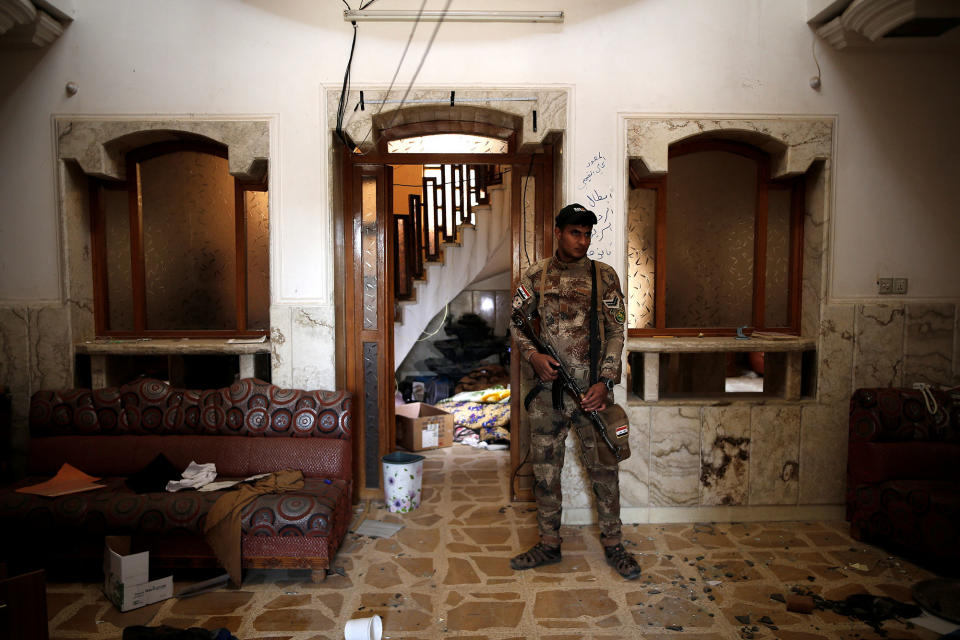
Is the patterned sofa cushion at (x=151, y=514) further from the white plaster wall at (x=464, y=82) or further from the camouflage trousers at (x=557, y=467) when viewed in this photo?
the white plaster wall at (x=464, y=82)

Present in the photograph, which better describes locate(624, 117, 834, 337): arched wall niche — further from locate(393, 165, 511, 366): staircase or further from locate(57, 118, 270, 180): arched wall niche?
locate(393, 165, 511, 366): staircase

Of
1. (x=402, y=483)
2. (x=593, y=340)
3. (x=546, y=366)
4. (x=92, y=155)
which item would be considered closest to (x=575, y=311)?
(x=593, y=340)

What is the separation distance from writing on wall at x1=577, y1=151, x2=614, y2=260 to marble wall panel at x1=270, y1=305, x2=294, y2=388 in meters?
2.50

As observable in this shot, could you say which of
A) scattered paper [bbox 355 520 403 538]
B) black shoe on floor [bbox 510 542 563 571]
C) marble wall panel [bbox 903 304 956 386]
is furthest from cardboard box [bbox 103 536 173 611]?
marble wall panel [bbox 903 304 956 386]

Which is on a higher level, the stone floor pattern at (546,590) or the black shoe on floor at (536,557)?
the black shoe on floor at (536,557)

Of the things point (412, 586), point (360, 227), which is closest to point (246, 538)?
point (412, 586)

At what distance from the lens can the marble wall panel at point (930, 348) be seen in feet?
14.6

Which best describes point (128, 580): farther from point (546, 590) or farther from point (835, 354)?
point (835, 354)

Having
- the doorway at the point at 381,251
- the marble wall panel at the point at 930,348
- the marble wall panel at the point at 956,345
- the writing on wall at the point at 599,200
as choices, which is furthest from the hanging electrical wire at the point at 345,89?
the marble wall panel at the point at 956,345

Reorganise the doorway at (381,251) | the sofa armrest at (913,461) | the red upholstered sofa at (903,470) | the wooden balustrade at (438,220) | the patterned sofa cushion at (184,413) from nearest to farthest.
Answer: the red upholstered sofa at (903,470), the sofa armrest at (913,461), the patterned sofa cushion at (184,413), the doorway at (381,251), the wooden balustrade at (438,220)

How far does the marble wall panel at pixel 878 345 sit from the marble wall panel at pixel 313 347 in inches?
169

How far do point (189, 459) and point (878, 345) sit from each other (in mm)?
5468

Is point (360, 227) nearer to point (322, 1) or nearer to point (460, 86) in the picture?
point (460, 86)

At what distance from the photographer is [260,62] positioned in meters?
4.30
